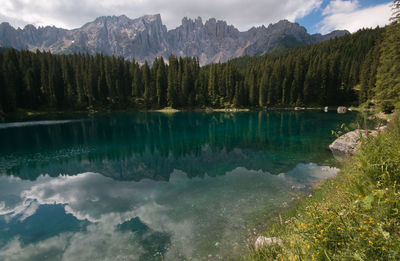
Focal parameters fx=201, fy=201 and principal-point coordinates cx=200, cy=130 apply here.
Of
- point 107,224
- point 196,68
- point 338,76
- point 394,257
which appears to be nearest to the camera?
point 394,257

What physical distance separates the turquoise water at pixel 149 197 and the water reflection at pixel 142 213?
0.06m

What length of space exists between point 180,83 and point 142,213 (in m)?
87.7

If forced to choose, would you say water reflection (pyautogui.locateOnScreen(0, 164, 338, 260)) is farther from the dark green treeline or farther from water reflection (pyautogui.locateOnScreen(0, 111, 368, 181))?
the dark green treeline

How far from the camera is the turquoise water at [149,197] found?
9.54 metres

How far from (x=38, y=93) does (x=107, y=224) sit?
9657 cm

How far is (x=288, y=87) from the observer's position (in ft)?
307

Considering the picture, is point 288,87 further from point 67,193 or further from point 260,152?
point 67,193

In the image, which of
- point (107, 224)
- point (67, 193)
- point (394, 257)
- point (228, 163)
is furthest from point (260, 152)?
point (394, 257)

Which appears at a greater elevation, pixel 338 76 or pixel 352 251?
pixel 338 76

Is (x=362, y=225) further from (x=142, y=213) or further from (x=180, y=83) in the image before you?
(x=180, y=83)

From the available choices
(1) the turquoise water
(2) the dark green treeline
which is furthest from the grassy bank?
(2) the dark green treeline

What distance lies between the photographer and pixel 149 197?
14.7 meters

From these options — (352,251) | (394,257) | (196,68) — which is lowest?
(352,251)

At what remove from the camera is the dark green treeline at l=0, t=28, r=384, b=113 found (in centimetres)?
8744
